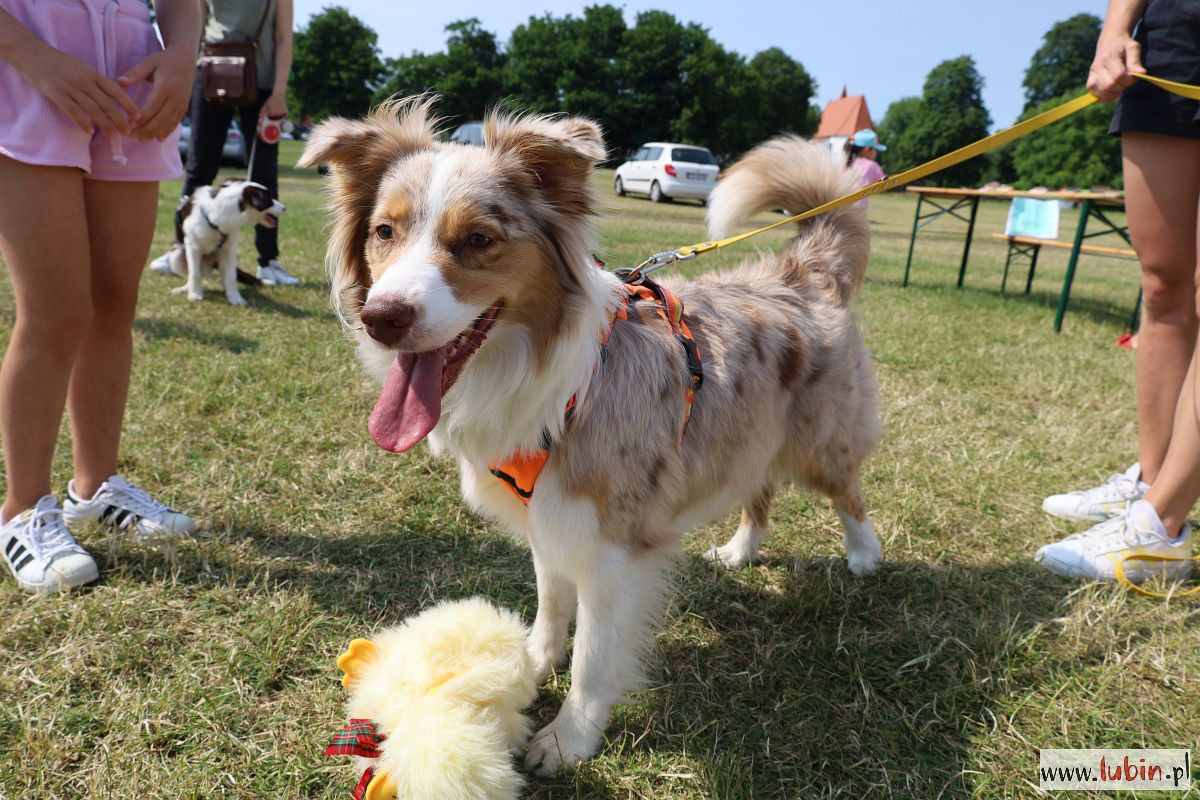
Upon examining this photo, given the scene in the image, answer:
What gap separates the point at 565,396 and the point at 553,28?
58204 mm

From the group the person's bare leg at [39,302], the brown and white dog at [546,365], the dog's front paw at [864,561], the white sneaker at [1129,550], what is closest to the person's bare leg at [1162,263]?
the white sneaker at [1129,550]

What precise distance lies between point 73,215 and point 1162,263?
4.16m

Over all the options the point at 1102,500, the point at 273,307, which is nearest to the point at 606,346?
the point at 1102,500

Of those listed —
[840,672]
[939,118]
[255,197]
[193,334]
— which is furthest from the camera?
[939,118]

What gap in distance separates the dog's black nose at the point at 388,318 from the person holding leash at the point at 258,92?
4.73 m

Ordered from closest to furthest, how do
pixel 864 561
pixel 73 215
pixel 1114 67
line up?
pixel 73 215 < pixel 1114 67 < pixel 864 561

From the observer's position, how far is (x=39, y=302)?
94.1 inches

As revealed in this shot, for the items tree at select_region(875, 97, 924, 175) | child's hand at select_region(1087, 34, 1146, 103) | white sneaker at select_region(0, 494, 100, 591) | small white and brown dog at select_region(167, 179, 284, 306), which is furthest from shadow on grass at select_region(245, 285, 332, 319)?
tree at select_region(875, 97, 924, 175)

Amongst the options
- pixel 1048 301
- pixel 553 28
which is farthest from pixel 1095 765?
pixel 553 28

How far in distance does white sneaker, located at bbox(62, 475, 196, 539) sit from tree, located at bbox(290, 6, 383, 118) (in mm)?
55366

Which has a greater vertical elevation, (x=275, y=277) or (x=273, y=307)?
(x=275, y=277)

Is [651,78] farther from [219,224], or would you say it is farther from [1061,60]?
[219,224]

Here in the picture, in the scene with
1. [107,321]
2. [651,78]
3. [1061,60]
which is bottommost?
[107,321]

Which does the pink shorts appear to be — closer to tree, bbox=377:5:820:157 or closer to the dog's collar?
the dog's collar
